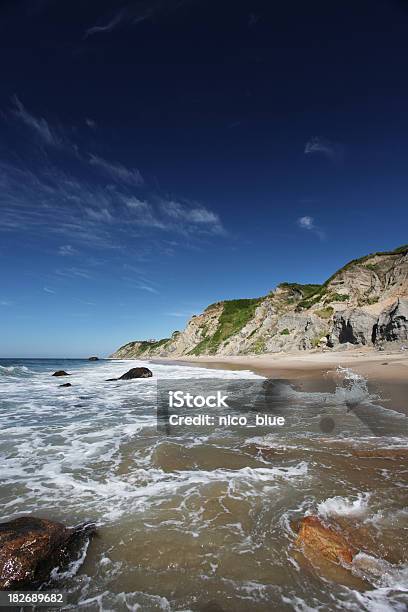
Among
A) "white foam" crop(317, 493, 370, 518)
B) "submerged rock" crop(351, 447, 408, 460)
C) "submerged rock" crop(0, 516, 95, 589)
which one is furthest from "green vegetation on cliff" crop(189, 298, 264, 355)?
"submerged rock" crop(0, 516, 95, 589)

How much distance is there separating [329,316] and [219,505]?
4960 centimetres

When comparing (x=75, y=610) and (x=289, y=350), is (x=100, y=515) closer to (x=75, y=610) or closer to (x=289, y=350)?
(x=75, y=610)

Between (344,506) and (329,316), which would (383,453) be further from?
(329,316)

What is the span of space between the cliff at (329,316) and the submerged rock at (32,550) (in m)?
35.6

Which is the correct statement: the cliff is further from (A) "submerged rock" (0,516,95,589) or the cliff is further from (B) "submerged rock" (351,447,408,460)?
(A) "submerged rock" (0,516,95,589)

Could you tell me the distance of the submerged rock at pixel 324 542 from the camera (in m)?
3.88

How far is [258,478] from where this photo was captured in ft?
20.5

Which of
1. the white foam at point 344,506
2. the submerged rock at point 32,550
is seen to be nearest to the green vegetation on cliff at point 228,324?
the white foam at point 344,506

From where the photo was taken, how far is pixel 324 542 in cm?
404

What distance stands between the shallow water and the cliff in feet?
97.9

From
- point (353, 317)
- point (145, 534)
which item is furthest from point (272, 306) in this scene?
point (145, 534)

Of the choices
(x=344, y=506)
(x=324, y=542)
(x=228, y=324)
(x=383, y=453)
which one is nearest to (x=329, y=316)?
(x=228, y=324)

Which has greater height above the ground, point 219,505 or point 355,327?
point 355,327

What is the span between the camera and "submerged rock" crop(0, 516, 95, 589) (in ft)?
11.7
